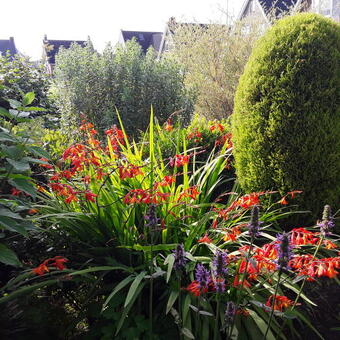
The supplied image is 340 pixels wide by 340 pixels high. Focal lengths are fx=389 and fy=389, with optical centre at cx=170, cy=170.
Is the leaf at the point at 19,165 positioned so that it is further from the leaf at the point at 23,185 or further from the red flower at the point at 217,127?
the red flower at the point at 217,127

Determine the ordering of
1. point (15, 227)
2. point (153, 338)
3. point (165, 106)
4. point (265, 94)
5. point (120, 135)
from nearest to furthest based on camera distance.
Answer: point (15, 227)
point (153, 338)
point (265, 94)
point (120, 135)
point (165, 106)

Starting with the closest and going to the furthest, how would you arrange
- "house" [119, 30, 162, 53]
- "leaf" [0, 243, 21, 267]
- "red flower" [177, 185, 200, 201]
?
"leaf" [0, 243, 21, 267], "red flower" [177, 185, 200, 201], "house" [119, 30, 162, 53]

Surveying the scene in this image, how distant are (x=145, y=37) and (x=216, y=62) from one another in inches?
919

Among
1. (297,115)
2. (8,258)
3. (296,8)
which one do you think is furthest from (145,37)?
(8,258)

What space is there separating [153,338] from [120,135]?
1975 millimetres

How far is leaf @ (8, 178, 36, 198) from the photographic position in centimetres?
186

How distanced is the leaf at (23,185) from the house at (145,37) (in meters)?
30.9

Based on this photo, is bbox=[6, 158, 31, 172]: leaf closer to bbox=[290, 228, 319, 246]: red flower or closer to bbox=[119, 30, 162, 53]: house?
bbox=[290, 228, 319, 246]: red flower

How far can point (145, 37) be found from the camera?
33.3 metres

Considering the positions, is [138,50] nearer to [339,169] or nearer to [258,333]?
[339,169]

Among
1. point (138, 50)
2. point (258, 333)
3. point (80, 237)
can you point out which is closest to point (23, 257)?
point (80, 237)

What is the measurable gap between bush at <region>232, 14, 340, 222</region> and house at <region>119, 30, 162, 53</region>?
29476mm

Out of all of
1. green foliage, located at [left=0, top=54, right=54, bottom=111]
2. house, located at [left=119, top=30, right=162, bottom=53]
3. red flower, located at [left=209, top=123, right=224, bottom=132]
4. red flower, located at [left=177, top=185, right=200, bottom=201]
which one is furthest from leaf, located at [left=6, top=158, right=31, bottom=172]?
house, located at [left=119, top=30, right=162, bottom=53]

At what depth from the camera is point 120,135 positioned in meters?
3.56
